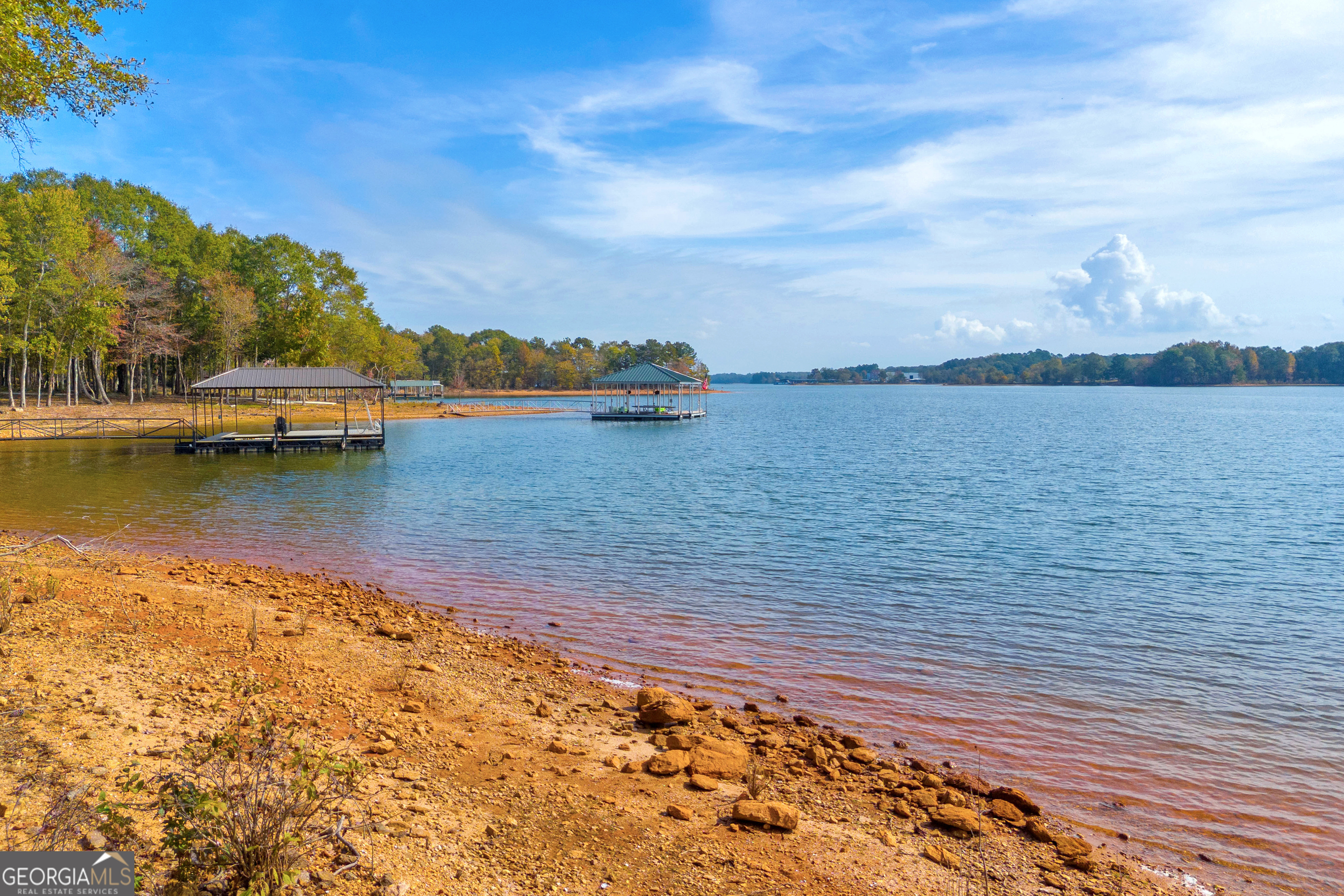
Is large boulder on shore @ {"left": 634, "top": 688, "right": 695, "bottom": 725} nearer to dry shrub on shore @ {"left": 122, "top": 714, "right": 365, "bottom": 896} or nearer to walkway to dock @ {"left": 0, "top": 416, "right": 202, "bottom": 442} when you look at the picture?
dry shrub on shore @ {"left": 122, "top": 714, "right": 365, "bottom": 896}

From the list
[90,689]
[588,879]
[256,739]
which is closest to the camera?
[588,879]

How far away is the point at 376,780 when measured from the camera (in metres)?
5.28

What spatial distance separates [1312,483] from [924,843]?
3139cm

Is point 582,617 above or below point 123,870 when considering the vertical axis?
below

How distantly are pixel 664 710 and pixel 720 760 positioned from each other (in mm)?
996

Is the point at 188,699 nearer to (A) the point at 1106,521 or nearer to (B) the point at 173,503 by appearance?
(B) the point at 173,503

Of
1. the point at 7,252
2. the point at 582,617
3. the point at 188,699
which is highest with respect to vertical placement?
the point at 7,252

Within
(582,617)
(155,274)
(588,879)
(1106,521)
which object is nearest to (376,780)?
(588,879)

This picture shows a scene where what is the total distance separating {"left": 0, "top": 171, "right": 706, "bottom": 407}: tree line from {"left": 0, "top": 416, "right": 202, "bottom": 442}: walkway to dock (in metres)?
4.64

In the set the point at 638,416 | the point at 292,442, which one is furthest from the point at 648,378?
the point at 292,442

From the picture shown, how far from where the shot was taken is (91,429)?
4350cm

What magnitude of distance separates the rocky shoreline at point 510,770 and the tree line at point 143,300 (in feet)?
137

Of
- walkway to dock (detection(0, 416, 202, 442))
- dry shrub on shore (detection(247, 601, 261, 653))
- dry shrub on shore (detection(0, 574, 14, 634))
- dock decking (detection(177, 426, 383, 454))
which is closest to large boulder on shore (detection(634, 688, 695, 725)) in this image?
dry shrub on shore (detection(247, 601, 261, 653))

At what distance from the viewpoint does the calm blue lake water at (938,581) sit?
280 inches
